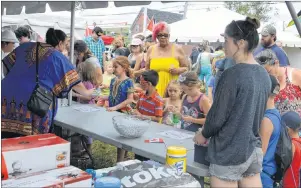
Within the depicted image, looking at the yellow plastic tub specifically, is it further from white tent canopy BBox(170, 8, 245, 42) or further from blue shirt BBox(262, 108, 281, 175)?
white tent canopy BBox(170, 8, 245, 42)

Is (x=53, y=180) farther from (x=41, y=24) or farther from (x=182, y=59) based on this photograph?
(x=41, y=24)

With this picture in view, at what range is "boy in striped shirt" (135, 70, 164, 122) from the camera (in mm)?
3773

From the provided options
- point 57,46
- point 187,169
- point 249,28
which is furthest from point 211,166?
point 57,46

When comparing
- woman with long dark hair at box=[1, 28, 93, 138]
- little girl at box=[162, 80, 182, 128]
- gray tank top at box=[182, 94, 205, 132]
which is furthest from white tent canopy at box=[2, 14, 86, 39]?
gray tank top at box=[182, 94, 205, 132]

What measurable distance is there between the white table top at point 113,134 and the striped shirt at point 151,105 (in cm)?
33

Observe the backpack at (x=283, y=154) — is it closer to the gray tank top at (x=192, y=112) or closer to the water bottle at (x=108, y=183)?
the gray tank top at (x=192, y=112)

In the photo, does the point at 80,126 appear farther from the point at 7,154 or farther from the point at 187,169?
the point at 7,154

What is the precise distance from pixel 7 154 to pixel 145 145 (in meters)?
1.12

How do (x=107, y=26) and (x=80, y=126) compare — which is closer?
(x=80, y=126)

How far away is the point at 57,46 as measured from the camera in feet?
10.4

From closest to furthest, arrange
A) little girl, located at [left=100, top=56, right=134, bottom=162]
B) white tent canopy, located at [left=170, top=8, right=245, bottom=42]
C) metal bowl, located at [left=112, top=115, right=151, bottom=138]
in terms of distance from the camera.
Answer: metal bowl, located at [left=112, top=115, right=151, bottom=138], little girl, located at [left=100, top=56, right=134, bottom=162], white tent canopy, located at [left=170, top=8, right=245, bottom=42]

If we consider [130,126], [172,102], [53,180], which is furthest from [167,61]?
[53,180]

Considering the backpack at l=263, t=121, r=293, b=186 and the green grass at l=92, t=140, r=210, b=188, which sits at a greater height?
the backpack at l=263, t=121, r=293, b=186

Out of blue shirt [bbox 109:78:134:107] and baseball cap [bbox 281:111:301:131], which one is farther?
blue shirt [bbox 109:78:134:107]
